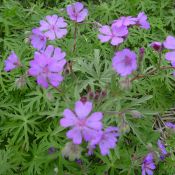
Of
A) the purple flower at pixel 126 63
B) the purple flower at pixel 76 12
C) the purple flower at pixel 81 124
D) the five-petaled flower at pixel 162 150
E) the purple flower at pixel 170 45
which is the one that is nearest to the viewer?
the purple flower at pixel 81 124

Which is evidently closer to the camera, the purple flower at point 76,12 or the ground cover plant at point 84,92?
the ground cover plant at point 84,92

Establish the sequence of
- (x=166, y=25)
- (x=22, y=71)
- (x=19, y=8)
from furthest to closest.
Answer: (x=166, y=25)
(x=19, y=8)
(x=22, y=71)

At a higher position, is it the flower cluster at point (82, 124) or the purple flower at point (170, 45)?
the purple flower at point (170, 45)

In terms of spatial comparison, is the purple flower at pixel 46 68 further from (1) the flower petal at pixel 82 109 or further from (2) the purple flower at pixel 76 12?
(2) the purple flower at pixel 76 12

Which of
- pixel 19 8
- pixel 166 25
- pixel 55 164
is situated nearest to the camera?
pixel 55 164

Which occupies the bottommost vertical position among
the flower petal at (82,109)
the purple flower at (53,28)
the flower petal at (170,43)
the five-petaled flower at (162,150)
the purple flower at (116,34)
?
the five-petaled flower at (162,150)

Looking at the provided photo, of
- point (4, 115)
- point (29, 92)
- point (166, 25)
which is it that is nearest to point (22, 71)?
point (29, 92)

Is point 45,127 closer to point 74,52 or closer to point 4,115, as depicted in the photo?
point 4,115

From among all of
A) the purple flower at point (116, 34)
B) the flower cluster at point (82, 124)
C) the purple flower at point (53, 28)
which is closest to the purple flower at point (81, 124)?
the flower cluster at point (82, 124)
